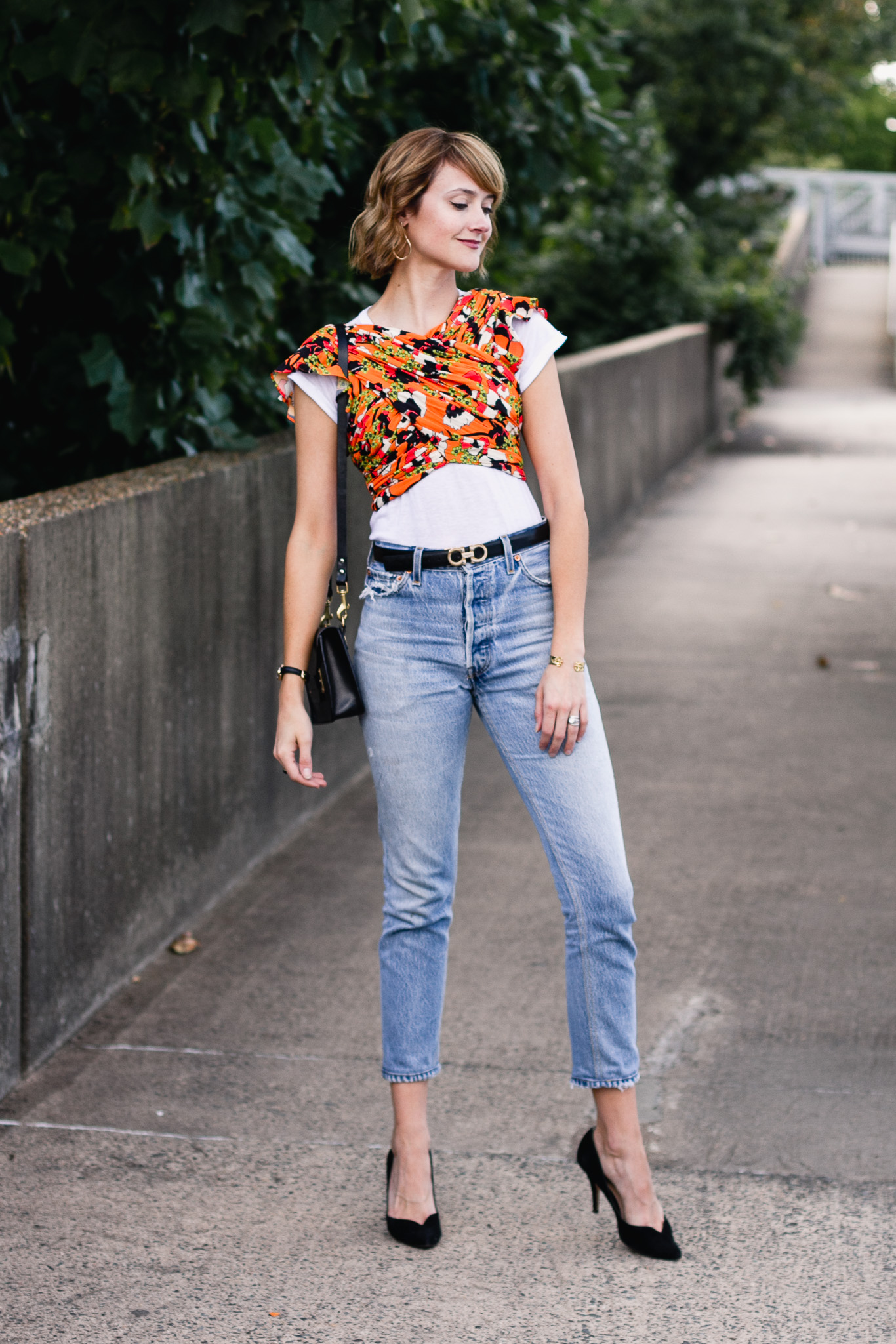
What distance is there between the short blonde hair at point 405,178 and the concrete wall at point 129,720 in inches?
43.5

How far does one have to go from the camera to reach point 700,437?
680 inches

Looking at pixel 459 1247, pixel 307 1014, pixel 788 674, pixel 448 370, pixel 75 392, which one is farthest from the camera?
pixel 788 674

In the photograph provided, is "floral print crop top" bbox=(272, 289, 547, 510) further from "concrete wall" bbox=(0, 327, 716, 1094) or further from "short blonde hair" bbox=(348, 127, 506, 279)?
"concrete wall" bbox=(0, 327, 716, 1094)

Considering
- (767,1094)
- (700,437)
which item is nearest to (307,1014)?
(767,1094)

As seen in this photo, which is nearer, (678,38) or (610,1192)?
(610,1192)

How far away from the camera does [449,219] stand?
2984 mm

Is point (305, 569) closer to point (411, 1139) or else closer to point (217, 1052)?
point (411, 1139)

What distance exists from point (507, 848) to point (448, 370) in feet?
9.46

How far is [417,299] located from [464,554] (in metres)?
0.46

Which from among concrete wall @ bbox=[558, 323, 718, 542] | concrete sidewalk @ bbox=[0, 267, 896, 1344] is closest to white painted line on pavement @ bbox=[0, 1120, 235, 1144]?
concrete sidewalk @ bbox=[0, 267, 896, 1344]

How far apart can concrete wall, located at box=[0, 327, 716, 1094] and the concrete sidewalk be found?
0.54 feet

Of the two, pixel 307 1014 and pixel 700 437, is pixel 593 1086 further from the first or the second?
pixel 700 437

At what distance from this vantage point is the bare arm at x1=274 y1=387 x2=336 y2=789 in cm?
307

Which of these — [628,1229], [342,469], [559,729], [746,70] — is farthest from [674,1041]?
[746,70]
